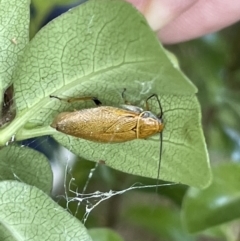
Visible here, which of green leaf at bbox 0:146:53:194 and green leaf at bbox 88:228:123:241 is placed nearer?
green leaf at bbox 0:146:53:194

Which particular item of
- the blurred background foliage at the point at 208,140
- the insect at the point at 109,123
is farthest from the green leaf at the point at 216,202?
the insect at the point at 109,123

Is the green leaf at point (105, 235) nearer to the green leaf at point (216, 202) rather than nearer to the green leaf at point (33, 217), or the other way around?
the green leaf at point (216, 202)

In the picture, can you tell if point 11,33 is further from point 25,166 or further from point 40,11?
point 40,11

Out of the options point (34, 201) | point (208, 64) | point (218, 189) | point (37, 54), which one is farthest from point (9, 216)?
point (208, 64)

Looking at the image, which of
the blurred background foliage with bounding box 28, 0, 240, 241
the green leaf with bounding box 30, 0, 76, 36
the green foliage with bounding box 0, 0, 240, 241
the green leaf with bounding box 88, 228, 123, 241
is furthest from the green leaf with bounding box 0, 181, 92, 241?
the green leaf with bounding box 30, 0, 76, 36

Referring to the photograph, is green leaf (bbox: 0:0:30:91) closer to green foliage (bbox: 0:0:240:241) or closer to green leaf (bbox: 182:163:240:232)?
green foliage (bbox: 0:0:240:241)

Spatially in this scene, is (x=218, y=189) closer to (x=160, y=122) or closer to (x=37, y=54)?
(x=160, y=122)
